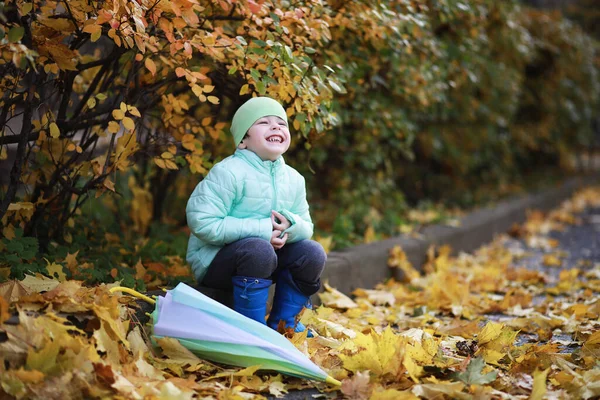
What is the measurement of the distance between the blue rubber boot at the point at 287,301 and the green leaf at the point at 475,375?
34.3 inches

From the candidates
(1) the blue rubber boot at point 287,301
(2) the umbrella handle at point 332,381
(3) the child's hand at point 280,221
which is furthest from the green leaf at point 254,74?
(2) the umbrella handle at point 332,381

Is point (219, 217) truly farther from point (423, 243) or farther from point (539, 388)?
point (423, 243)

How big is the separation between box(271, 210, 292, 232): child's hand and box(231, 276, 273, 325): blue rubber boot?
23 centimetres

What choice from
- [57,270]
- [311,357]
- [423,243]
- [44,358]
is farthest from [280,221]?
[423,243]

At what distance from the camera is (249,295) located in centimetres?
298

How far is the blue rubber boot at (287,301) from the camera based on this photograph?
3195 millimetres

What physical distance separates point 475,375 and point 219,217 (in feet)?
3.89

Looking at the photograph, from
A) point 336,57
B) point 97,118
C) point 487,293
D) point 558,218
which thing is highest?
point 336,57

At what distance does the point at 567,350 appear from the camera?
10.6 feet

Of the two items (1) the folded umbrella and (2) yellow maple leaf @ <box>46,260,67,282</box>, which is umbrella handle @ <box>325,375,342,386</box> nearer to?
(1) the folded umbrella

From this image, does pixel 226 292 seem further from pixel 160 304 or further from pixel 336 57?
pixel 336 57

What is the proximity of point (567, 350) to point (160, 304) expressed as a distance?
1.82 metres

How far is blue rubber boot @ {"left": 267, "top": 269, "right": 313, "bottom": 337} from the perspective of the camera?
3.20 meters

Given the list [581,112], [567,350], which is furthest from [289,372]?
[581,112]
